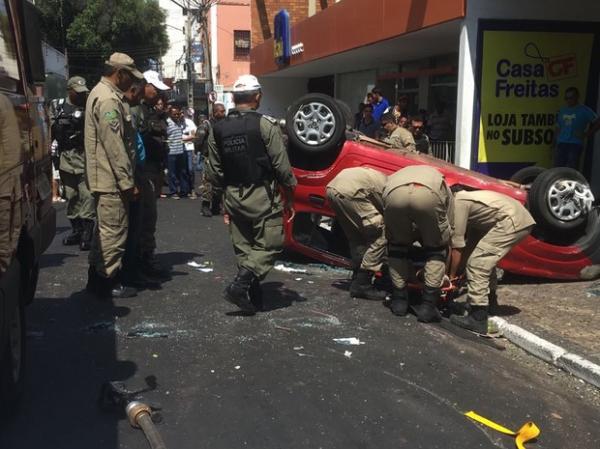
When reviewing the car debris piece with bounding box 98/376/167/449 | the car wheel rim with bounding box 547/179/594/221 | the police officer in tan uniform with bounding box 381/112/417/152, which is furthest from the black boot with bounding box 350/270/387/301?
the police officer in tan uniform with bounding box 381/112/417/152

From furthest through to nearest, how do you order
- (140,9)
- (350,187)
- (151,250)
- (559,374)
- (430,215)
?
(140,9)
(151,250)
(350,187)
(430,215)
(559,374)

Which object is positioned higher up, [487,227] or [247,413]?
[487,227]

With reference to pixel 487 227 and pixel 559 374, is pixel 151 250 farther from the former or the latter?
pixel 559 374

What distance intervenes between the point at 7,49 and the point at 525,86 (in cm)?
663

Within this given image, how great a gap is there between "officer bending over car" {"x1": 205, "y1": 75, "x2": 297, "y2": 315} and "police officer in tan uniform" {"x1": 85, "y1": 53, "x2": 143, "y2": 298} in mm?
720

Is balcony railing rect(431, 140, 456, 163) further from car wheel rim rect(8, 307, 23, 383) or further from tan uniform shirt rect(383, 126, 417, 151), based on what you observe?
car wheel rim rect(8, 307, 23, 383)

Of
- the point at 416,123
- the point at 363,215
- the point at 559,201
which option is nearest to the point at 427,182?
the point at 363,215

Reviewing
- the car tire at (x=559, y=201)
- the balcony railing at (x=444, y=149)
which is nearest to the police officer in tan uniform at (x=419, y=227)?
the car tire at (x=559, y=201)

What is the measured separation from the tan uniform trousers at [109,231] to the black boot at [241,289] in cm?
99

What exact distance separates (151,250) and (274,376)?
2819 mm

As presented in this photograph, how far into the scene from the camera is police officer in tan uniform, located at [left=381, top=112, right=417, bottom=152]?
8.60 metres

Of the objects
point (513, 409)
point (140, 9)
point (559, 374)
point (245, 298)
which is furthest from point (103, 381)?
point (140, 9)

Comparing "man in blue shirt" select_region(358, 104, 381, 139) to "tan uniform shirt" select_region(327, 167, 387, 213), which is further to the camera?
"man in blue shirt" select_region(358, 104, 381, 139)

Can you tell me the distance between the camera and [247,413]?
11.6 ft
